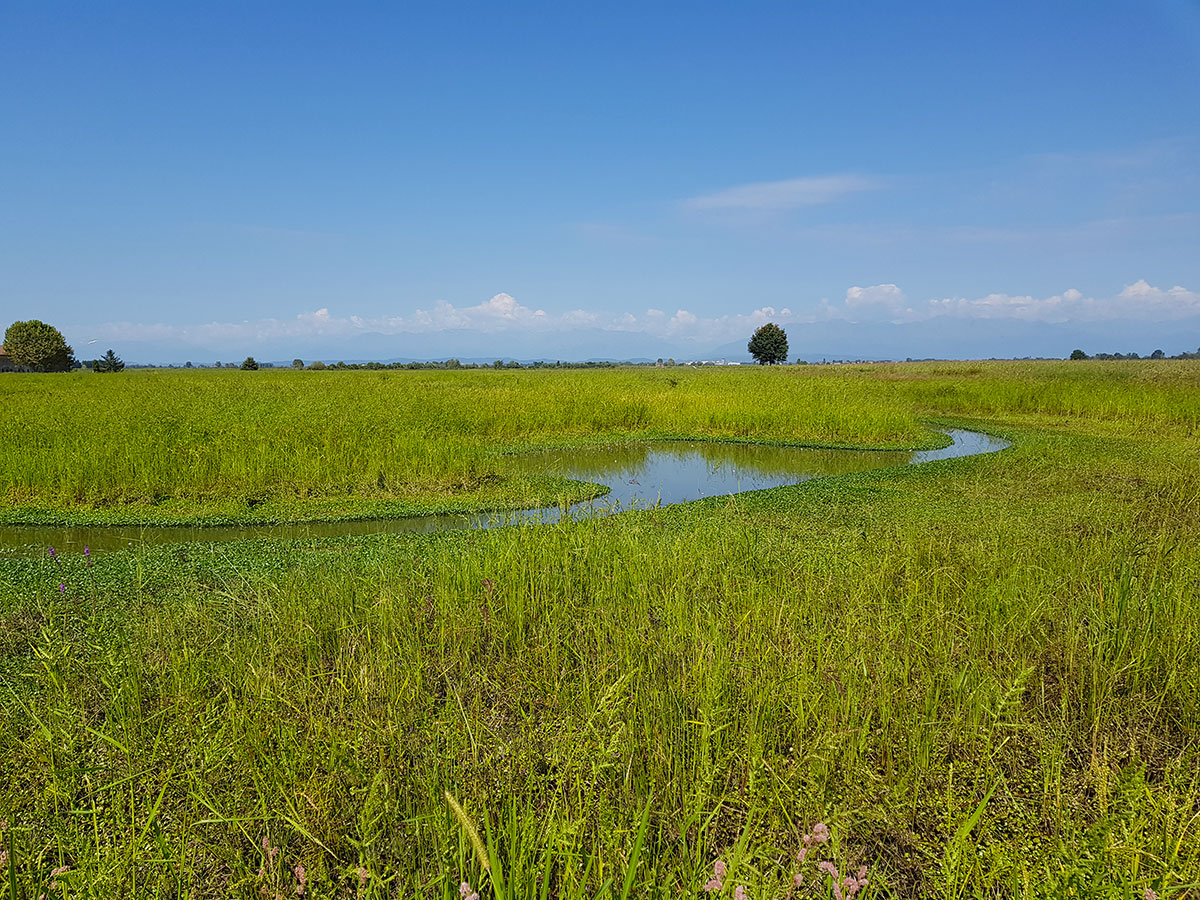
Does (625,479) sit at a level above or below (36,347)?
below

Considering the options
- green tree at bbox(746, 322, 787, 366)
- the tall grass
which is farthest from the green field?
green tree at bbox(746, 322, 787, 366)

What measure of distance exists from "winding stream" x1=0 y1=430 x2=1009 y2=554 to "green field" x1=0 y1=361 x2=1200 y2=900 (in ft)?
3.68

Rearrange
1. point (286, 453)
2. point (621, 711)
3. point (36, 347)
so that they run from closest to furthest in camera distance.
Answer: point (621, 711) < point (286, 453) < point (36, 347)

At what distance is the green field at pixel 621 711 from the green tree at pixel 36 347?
197ft

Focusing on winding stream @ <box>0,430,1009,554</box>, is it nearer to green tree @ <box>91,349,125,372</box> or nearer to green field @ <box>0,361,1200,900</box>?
green field @ <box>0,361,1200,900</box>

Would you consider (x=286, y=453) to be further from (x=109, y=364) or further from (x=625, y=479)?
(x=109, y=364)

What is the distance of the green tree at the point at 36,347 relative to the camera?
52.0 meters

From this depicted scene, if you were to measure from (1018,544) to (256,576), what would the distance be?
500 cm

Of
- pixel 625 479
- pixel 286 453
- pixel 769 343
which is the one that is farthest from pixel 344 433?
pixel 769 343

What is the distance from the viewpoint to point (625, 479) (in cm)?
1002

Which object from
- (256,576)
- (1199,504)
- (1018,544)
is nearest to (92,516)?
(256,576)

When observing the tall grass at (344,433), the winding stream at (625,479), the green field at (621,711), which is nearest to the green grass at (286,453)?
the tall grass at (344,433)

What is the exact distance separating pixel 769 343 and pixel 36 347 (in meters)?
58.1

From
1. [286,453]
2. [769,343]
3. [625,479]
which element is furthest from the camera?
[769,343]
